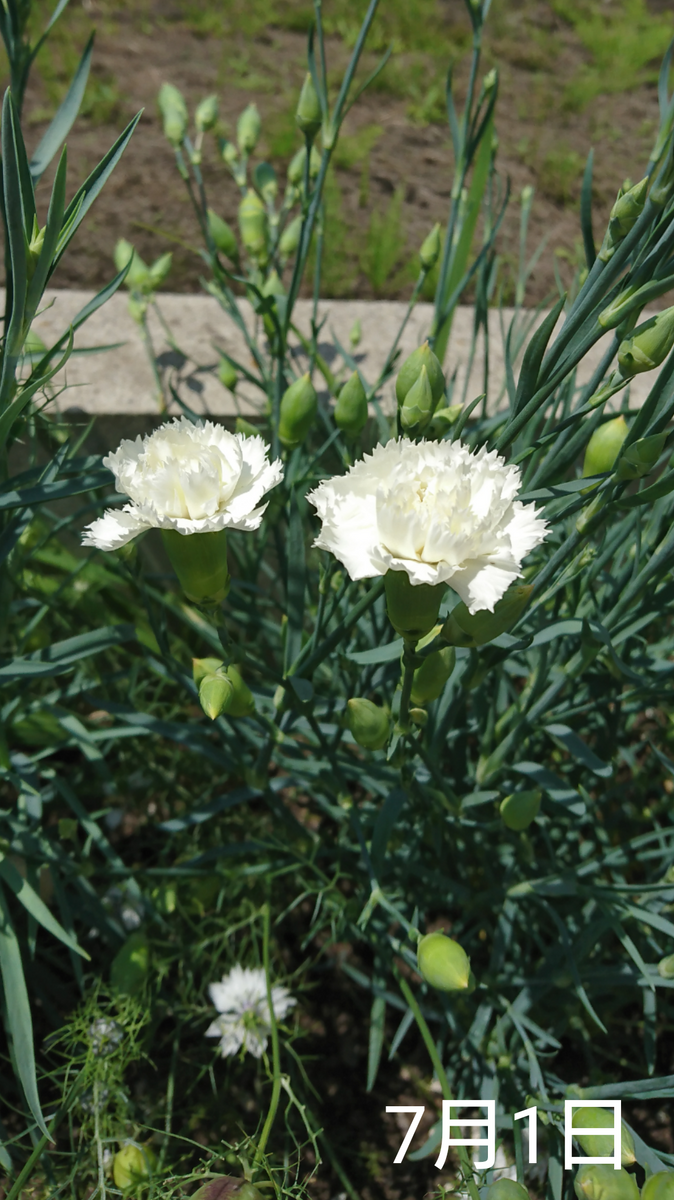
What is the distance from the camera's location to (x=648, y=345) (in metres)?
0.59

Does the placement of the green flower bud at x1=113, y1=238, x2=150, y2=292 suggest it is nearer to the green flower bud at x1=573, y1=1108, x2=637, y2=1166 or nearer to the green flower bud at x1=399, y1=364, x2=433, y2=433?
the green flower bud at x1=399, y1=364, x2=433, y2=433

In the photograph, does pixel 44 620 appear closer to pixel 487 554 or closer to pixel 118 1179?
pixel 118 1179

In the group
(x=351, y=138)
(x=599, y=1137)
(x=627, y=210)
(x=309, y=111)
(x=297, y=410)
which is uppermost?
(x=351, y=138)

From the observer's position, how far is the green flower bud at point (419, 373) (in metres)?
0.64

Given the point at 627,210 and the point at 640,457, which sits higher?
the point at 627,210

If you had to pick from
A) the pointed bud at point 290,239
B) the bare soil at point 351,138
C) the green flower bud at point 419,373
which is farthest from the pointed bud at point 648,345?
the bare soil at point 351,138

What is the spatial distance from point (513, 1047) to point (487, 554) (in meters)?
0.60

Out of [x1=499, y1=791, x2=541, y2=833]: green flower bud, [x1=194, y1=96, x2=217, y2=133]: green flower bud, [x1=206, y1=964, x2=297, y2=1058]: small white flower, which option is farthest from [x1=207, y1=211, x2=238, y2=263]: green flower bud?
[x1=206, y1=964, x2=297, y2=1058]: small white flower

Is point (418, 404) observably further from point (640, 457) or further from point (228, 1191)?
point (228, 1191)

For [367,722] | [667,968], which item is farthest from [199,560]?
[667,968]

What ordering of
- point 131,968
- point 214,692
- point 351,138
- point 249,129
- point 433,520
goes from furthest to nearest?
point 351,138 < point 249,129 < point 131,968 < point 214,692 < point 433,520

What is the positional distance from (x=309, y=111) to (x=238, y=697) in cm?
54

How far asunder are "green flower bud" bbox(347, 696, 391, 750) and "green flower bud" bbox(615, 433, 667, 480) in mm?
237

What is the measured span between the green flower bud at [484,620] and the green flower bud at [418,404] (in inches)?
6.1
